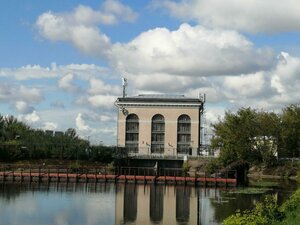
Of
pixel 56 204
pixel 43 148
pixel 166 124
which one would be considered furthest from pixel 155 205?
pixel 166 124

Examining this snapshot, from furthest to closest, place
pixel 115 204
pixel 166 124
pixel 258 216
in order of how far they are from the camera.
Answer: pixel 166 124, pixel 115 204, pixel 258 216

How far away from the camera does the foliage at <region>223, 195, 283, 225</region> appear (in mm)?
20672

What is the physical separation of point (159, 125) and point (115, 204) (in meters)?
84.6

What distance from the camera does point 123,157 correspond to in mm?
121062

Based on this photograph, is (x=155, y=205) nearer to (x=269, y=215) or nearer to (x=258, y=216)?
(x=269, y=215)

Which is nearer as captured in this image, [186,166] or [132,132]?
[186,166]

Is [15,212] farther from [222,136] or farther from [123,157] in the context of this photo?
[123,157]

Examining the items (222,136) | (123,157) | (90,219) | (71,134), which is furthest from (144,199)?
(71,134)

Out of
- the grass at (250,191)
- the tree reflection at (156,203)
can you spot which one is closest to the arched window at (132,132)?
the tree reflection at (156,203)

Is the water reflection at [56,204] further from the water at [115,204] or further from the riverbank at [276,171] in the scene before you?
the riverbank at [276,171]

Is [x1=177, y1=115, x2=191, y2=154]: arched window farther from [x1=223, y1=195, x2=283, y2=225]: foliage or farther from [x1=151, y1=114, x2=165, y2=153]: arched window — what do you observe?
[x1=223, y1=195, x2=283, y2=225]: foliage

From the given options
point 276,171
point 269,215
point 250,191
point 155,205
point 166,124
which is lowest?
point 155,205

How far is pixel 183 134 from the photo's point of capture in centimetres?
13538

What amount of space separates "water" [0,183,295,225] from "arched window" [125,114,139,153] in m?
63.6
